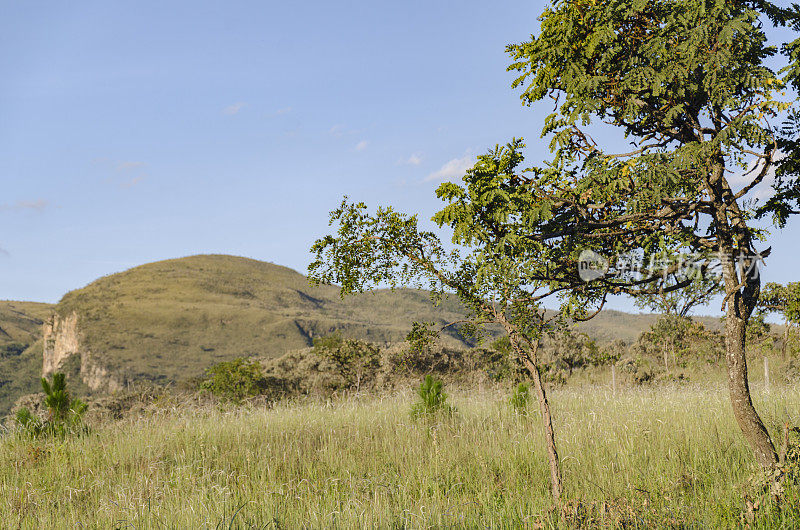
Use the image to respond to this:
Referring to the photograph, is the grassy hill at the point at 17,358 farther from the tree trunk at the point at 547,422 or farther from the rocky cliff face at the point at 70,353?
the tree trunk at the point at 547,422

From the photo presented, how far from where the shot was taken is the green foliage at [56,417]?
9016mm

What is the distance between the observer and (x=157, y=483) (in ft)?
20.2

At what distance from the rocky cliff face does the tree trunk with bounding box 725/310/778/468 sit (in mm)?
93517

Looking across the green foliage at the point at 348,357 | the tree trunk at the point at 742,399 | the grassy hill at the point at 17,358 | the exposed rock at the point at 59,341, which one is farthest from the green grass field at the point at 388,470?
the exposed rock at the point at 59,341

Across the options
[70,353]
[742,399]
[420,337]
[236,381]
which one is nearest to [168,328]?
[70,353]

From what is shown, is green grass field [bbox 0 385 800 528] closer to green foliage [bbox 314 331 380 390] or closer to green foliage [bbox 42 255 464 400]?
green foliage [bbox 314 331 380 390]

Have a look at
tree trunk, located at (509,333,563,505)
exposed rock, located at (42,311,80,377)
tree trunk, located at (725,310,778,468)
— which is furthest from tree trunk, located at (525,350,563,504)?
exposed rock, located at (42,311,80,377)

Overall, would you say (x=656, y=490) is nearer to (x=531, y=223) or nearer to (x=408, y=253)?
(x=531, y=223)

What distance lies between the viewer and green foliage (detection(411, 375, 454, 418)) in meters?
9.30

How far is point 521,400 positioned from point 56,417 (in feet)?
27.8

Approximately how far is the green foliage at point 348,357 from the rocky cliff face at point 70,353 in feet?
246

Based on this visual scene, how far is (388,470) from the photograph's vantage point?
6.70 meters

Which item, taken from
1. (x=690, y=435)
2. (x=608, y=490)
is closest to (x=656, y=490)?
(x=608, y=490)

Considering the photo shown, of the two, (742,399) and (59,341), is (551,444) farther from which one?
(59,341)
